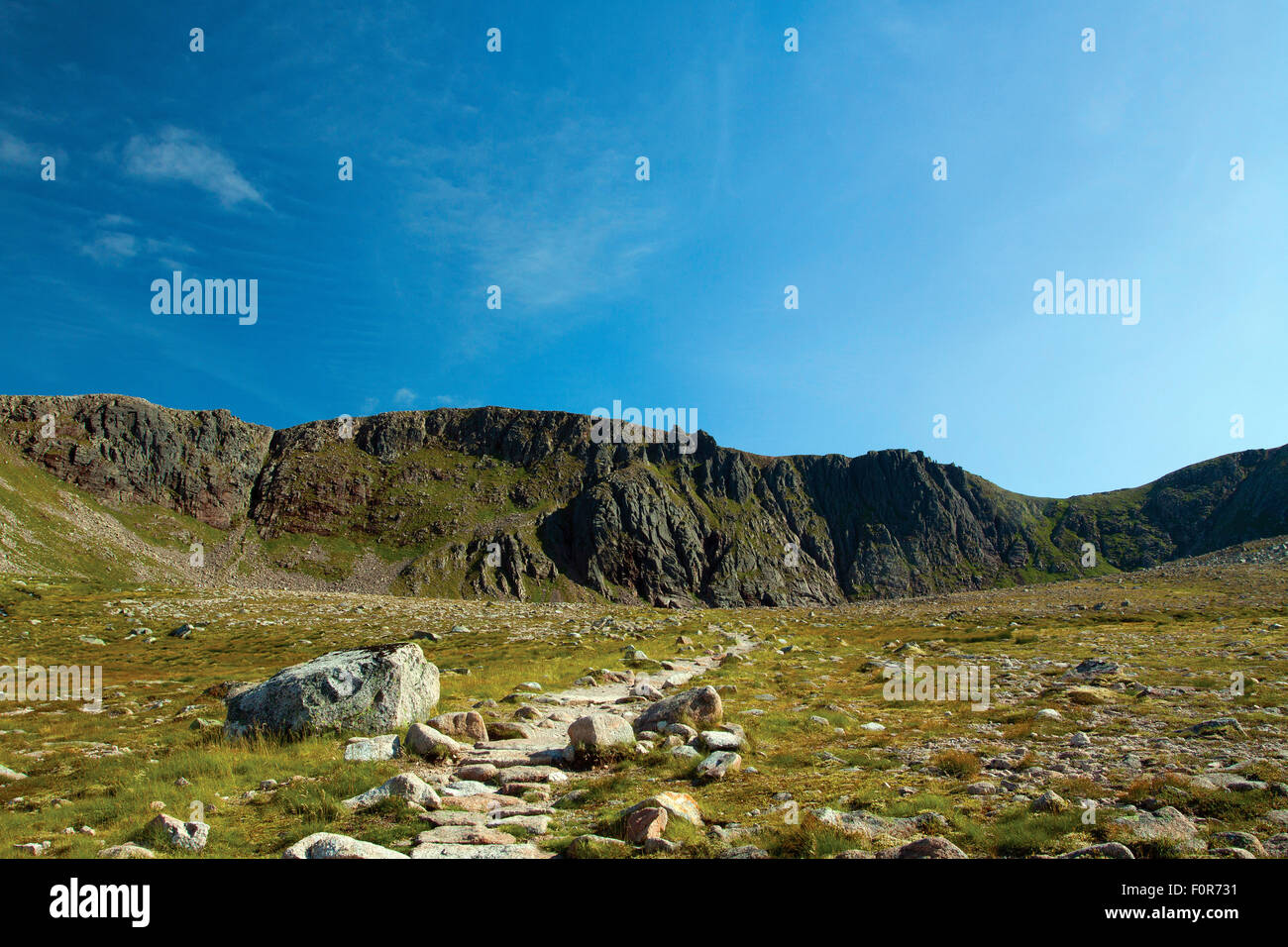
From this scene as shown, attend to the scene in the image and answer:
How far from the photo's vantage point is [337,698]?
14828 mm

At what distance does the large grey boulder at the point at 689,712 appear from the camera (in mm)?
14672

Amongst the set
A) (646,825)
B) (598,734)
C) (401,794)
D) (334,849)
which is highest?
(334,849)

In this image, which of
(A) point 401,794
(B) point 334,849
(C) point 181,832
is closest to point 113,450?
(C) point 181,832

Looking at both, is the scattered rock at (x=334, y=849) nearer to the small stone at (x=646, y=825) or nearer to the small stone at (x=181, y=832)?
the small stone at (x=181, y=832)

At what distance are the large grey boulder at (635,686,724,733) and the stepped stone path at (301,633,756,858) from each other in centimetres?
191

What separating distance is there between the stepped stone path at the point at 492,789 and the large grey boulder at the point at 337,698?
6.00ft

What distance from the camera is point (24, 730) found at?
18.5 m

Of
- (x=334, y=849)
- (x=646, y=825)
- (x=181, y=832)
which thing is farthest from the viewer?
(x=181, y=832)

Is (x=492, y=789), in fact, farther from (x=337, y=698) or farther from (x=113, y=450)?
(x=113, y=450)

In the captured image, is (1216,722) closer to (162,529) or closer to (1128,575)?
(1128,575)

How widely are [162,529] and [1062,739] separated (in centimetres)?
22629

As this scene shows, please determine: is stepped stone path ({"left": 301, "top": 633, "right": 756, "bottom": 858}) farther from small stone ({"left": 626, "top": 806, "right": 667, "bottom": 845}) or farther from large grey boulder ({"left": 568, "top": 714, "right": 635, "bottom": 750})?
small stone ({"left": 626, "top": 806, "right": 667, "bottom": 845})

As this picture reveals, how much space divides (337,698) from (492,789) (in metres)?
6.48
